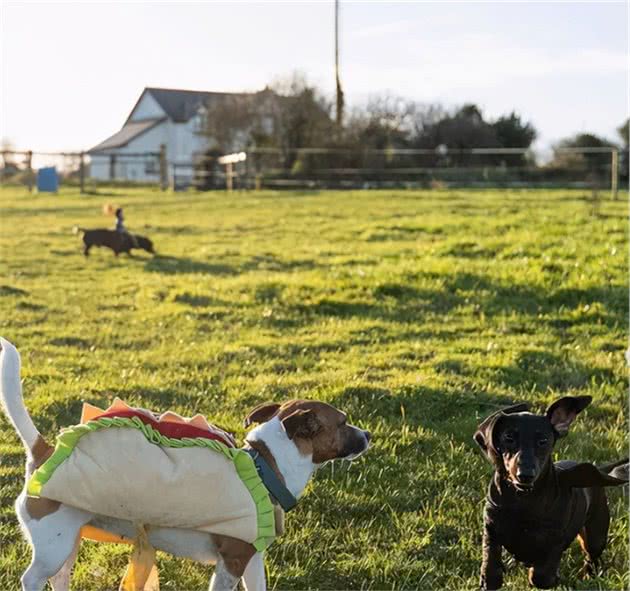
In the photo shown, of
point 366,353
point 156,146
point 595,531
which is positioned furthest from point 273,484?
point 156,146

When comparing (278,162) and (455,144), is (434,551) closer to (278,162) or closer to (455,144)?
(278,162)

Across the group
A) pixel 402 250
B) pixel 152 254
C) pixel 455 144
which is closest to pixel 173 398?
pixel 402 250

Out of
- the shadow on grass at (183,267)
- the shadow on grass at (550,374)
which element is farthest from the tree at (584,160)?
the shadow on grass at (550,374)

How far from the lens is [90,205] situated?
2898 cm

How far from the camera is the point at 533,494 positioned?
11.6 ft

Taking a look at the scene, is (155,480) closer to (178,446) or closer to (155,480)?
(155,480)

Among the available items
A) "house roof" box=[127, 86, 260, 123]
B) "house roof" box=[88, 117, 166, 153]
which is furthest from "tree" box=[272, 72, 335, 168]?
"house roof" box=[88, 117, 166, 153]

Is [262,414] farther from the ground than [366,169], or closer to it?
closer to it

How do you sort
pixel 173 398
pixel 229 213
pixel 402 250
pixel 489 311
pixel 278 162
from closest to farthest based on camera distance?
1. pixel 173 398
2. pixel 489 311
3. pixel 402 250
4. pixel 229 213
5. pixel 278 162

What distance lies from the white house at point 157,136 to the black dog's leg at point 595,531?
38.7m

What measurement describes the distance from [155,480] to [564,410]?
1.78 meters

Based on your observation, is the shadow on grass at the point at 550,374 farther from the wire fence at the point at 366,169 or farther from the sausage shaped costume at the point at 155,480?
the wire fence at the point at 366,169

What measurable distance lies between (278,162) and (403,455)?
34.8 meters

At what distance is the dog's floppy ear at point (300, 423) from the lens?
3.43 metres
